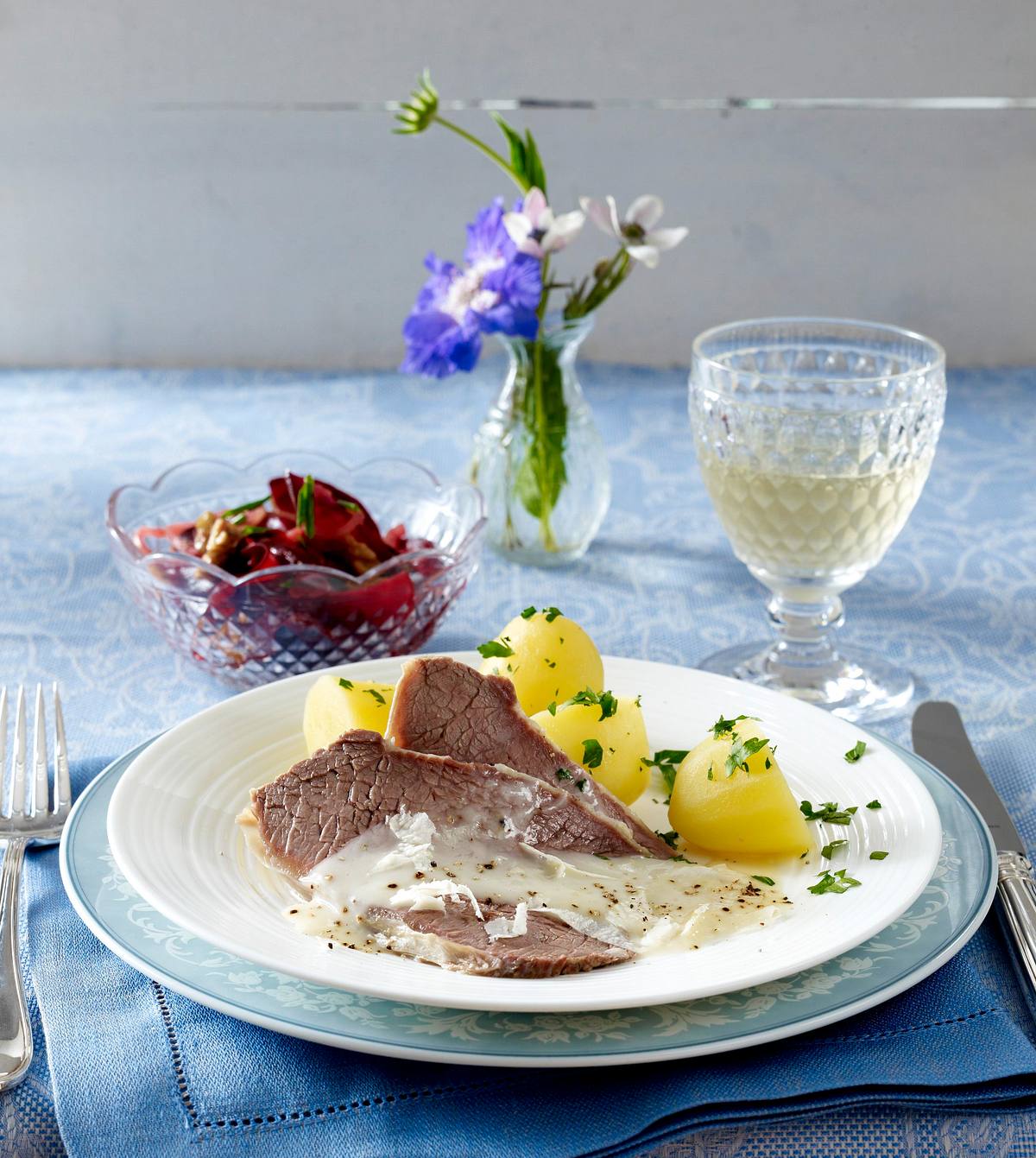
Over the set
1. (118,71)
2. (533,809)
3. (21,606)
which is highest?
(118,71)

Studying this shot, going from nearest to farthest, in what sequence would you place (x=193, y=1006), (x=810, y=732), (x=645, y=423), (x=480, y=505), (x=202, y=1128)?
(x=202, y=1128) → (x=193, y=1006) → (x=810, y=732) → (x=480, y=505) → (x=645, y=423)

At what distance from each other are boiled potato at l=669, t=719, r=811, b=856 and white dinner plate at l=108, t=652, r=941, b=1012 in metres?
0.03

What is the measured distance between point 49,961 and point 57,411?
7.29 ft

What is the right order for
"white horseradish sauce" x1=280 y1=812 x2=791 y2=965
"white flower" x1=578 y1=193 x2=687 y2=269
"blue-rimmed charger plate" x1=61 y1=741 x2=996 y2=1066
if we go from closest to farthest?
1. "blue-rimmed charger plate" x1=61 y1=741 x2=996 y2=1066
2. "white horseradish sauce" x1=280 y1=812 x2=791 y2=965
3. "white flower" x1=578 y1=193 x2=687 y2=269

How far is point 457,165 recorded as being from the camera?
3523 mm

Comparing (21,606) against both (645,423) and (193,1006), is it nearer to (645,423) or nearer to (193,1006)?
(193,1006)

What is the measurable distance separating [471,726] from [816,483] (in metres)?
0.71

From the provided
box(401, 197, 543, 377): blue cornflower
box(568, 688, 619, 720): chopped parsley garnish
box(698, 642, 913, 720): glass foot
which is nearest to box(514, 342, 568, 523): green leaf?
box(401, 197, 543, 377): blue cornflower

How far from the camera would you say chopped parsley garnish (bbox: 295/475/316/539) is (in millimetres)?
1833

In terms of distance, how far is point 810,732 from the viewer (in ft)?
4.83

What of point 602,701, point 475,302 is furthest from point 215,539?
point 602,701

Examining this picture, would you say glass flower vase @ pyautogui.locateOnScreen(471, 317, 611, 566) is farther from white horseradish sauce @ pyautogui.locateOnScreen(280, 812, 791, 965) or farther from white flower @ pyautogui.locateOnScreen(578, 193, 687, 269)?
white horseradish sauce @ pyautogui.locateOnScreen(280, 812, 791, 965)

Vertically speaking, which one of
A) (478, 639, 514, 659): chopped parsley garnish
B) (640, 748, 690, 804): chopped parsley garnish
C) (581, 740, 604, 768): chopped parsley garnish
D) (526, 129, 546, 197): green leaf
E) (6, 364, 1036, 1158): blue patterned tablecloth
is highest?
(526, 129, 546, 197): green leaf

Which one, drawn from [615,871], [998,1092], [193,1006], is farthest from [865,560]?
[193,1006]
